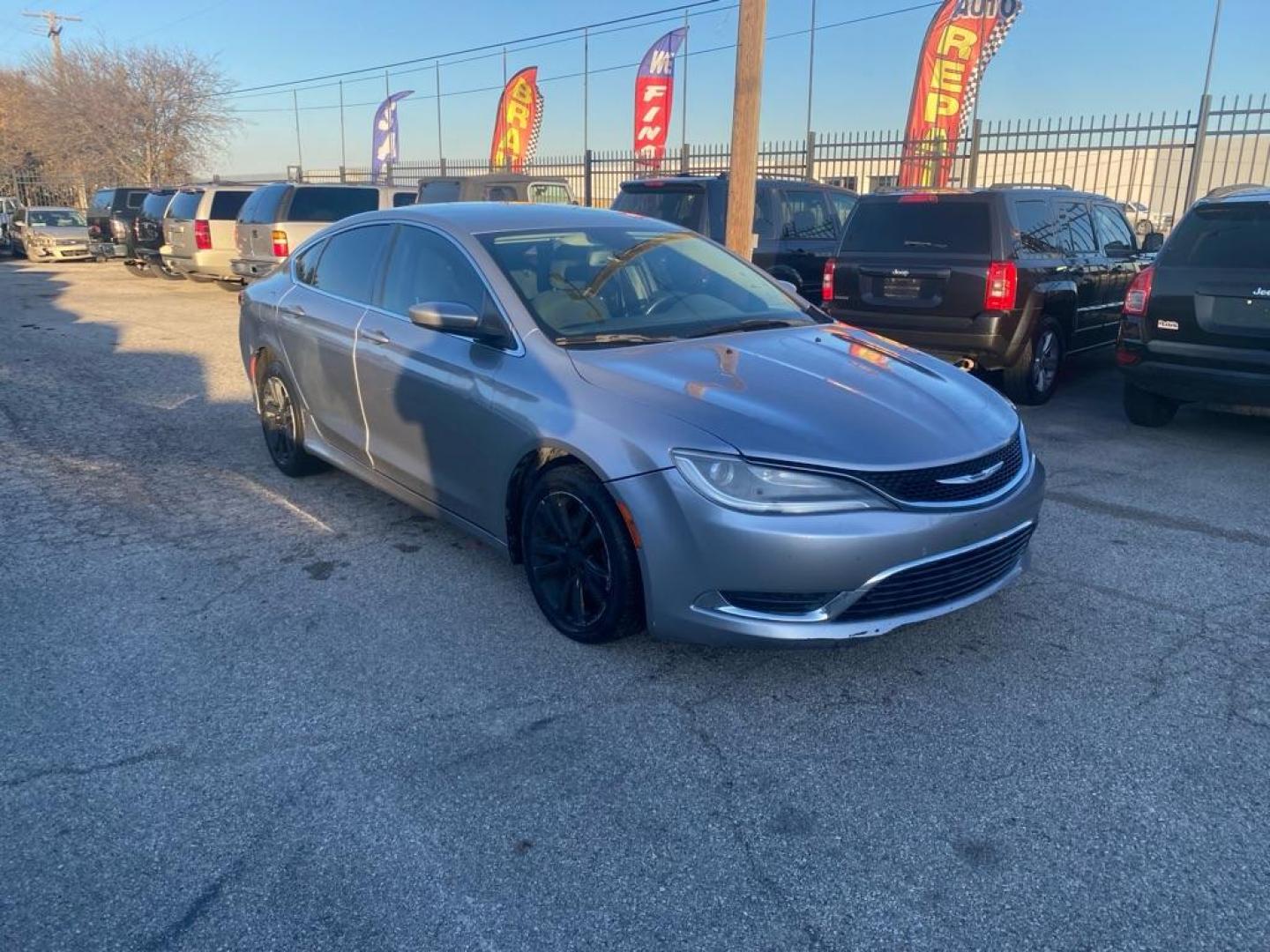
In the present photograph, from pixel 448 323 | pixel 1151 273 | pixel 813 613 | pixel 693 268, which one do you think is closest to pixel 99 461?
pixel 448 323

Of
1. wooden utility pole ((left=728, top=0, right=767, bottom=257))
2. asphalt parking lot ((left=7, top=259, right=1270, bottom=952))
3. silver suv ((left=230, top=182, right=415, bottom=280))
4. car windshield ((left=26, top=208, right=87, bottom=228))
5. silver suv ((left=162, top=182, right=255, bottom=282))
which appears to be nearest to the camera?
asphalt parking lot ((left=7, top=259, right=1270, bottom=952))

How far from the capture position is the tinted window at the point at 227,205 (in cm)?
1683

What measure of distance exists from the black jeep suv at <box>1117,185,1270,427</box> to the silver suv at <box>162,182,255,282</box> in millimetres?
14239

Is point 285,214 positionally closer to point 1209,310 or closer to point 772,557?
point 1209,310

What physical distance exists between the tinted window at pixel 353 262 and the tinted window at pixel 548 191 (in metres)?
11.2

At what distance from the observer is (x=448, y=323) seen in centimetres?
390

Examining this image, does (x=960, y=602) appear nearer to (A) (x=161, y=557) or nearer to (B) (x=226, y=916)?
(B) (x=226, y=916)

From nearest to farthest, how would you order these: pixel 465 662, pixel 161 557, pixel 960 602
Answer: pixel 960 602 < pixel 465 662 < pixel 161 557

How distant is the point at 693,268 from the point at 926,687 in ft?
7.66

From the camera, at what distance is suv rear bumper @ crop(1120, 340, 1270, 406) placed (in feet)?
20.0

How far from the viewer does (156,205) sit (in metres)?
19.8

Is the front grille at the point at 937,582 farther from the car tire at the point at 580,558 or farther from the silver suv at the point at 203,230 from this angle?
the silver suv at the point at 203,230

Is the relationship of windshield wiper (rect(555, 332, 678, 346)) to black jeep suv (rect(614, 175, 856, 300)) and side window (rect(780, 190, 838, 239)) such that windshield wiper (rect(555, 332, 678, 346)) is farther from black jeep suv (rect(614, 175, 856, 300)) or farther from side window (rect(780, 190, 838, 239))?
side window (rect(780, 190, 838, 239))

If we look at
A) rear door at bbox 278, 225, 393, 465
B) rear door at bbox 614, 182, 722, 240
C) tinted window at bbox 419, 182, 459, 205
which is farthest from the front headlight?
tinted window at bbox 419, 182, 459, 205
